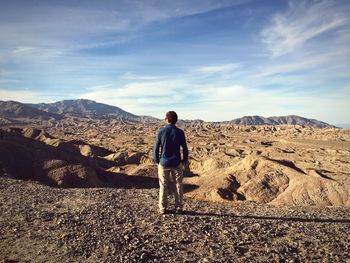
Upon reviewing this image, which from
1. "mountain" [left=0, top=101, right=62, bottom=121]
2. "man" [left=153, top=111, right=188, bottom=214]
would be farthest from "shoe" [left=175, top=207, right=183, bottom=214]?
"mountain" [left=0, top=101, right=62, bottom=121]

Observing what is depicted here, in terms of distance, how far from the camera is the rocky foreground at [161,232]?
691 centimetres

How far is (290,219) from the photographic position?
30.6 ft

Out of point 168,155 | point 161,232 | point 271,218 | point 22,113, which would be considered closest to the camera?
point 161,232

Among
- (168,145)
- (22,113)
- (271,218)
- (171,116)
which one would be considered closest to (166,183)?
(168,145)

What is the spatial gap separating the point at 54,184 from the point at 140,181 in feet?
23.3

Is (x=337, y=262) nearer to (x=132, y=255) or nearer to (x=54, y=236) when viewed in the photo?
(x=132, y=255)

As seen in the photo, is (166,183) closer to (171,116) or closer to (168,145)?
(168,145)

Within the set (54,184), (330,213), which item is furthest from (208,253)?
(54,184)

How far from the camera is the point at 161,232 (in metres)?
7.97

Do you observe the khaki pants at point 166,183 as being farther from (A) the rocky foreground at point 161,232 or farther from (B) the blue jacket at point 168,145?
(A) the rocky foreground at point 161,232

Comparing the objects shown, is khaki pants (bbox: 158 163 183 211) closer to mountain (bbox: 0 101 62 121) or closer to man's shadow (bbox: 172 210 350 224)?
man's shadow (bbox: 172 210 350 224)

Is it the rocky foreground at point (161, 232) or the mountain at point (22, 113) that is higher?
the mountain at point (22, 113)

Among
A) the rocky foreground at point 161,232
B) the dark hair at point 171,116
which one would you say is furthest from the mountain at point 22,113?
the dark hair at point 171,116

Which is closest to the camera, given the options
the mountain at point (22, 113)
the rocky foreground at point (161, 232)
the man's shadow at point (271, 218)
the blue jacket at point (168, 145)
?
the rocky foreground at point (161, 232)
